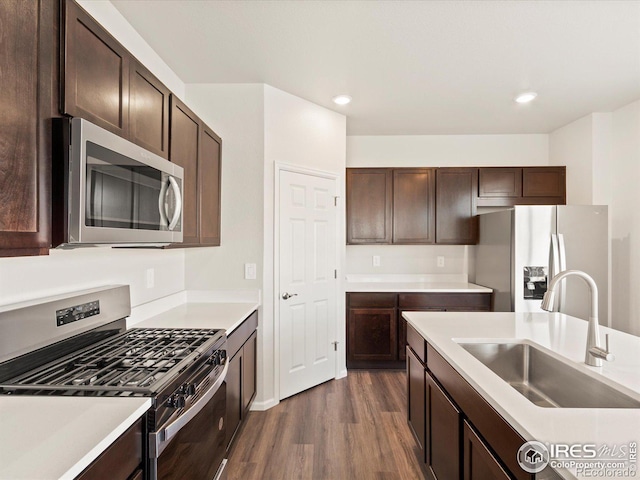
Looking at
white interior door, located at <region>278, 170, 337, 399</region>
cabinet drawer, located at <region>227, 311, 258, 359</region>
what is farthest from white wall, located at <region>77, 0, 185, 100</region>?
cabinet drawer, located at <region>227, 311, 258, 359</region>

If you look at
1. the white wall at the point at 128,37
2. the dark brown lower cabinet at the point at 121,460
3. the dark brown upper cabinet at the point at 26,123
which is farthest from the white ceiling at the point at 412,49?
the dark brown lower cabinet at the point at 121,460

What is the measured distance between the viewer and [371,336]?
12.6ft

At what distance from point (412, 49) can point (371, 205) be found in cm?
193

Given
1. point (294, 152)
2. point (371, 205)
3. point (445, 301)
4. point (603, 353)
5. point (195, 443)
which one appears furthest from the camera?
point (371, 205)

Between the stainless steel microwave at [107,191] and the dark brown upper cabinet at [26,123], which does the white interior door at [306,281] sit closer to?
the stainless steel microwave at [107,191]

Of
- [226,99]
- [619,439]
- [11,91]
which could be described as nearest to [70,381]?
[11,91]

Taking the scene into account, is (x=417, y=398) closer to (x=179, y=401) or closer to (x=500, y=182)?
(x=179, y=401)

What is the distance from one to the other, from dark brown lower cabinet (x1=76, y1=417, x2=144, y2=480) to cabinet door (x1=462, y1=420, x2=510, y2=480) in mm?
1099

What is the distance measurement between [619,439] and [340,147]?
10.4ft

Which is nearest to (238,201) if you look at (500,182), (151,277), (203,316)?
(151,277)

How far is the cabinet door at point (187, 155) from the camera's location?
2.08m

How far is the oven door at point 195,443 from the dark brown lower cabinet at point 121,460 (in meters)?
0.05

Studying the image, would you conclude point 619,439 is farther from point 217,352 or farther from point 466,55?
point 466,55
